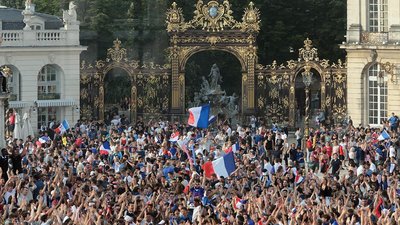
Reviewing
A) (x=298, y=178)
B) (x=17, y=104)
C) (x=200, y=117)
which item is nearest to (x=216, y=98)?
(x=17, y=104)

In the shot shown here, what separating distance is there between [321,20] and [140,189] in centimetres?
3311

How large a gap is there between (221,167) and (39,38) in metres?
20.4

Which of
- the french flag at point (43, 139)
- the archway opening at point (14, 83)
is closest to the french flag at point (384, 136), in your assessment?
the french flag at point (43, 139)

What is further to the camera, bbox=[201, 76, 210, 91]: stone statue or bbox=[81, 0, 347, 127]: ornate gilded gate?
bbox=[201, 76, 210, 91]: stone statue

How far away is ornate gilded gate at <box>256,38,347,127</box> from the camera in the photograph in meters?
62.4

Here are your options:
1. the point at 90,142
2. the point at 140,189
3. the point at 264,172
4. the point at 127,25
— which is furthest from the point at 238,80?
the point at 140,189

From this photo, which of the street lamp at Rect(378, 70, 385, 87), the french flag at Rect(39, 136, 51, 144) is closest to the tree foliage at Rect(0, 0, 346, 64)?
the street lamp at Rect(378, 70, 385, 87)

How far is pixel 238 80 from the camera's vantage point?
69188 millimetres

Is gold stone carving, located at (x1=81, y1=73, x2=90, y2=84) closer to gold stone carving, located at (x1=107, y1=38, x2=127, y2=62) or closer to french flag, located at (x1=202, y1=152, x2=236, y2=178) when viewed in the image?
gold stone carving, located at (x1=107, y1=38, x2=127, y2=62)

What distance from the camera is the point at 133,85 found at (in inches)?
2501

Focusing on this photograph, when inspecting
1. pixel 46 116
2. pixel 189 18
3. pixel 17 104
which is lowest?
pixel 46 116

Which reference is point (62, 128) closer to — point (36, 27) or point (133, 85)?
point (36, 27)

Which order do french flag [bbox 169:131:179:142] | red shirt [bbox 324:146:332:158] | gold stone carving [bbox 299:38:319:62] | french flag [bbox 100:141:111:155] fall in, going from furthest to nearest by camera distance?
gold stone carving [bbox 299:38:319:62] → french flag [bbox 169:131:179:142] → red shirt [bbox 324:146:332:158] → french flag [bbox 100:141:111:155]

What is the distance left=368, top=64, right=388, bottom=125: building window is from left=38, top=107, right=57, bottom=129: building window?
12312 millimetres
